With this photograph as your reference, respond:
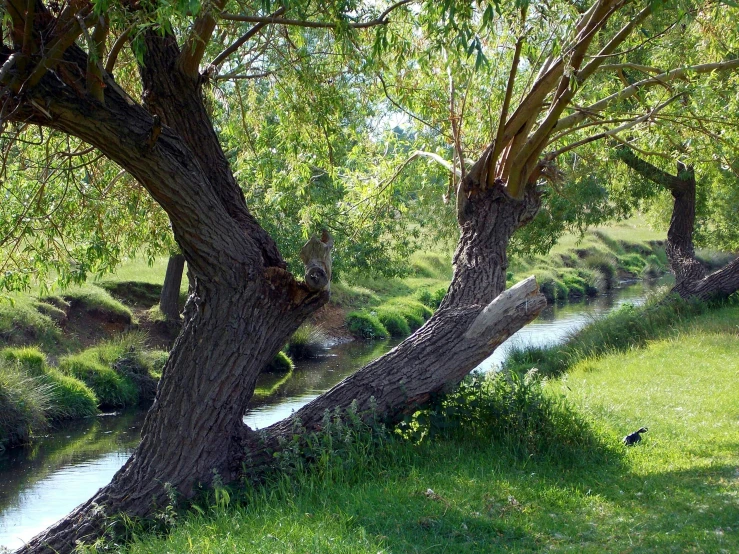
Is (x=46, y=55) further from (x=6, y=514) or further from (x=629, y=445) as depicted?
(x=6, y=514)

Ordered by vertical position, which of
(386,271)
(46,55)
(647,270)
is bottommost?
(647,270)

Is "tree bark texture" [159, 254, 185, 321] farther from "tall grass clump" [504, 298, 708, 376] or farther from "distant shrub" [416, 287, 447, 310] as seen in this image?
"distant shrub" [416, 287, 447, 310]

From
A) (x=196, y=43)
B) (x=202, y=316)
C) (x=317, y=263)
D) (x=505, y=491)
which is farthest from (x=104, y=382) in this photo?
(x=505, y=491)

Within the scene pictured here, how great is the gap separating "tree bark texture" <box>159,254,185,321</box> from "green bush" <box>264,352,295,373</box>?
3.47 meters

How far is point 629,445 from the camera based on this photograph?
7.50 metres

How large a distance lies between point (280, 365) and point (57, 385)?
669 cm

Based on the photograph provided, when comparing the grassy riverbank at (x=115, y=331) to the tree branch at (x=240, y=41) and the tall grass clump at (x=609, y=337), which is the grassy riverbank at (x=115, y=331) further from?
the tree branch at (x=240, y=41)

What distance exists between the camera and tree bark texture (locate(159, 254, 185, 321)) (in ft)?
75.9

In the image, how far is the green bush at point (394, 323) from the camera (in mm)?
28672

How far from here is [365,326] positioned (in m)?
28.0

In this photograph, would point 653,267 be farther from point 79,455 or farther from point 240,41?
point 240,41

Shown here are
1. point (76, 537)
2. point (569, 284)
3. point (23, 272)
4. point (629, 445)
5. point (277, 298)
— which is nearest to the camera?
point (76, 537)

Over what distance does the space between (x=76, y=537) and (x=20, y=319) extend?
1459cm

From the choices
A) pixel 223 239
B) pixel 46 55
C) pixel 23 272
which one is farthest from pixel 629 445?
pixel 23 272
